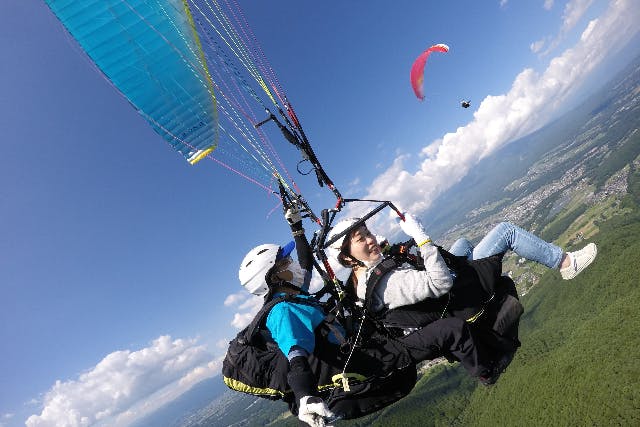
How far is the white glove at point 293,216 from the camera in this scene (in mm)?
3915

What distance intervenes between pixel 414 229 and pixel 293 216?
1.30 meters

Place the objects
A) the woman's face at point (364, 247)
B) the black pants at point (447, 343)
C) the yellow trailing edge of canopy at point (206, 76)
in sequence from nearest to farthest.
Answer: the black pants at point (447, 343), the woman's face at point (364, 247), the yellow trailing edge of canopy at point (206, 76)

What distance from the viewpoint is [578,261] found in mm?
4586

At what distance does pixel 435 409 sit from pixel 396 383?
386 feet

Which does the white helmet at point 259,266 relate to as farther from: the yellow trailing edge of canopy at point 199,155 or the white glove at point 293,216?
the yellow trailing edge of canopy at point 199,155

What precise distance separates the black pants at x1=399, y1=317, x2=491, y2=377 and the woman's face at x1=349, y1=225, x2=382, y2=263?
93 cm

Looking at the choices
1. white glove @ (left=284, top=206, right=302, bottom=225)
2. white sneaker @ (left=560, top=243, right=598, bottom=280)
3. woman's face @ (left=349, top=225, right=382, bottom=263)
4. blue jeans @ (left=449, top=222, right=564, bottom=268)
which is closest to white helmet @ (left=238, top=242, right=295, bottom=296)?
white glove @ (left=284, top=206, right=302, bottom=225)

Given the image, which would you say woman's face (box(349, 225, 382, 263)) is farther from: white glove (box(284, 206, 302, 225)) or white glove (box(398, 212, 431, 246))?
white glove (box(284, 206, 302, 225))

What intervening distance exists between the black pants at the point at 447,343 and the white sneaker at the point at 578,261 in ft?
5.39

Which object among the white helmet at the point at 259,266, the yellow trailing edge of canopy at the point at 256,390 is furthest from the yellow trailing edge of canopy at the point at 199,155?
the yellow trailing edge of canopy at the point at 256,390

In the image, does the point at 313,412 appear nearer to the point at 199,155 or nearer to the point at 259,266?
the point at 259,266

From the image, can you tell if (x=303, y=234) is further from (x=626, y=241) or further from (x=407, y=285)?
(x=626, y=241)

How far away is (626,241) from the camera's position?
97250 mm

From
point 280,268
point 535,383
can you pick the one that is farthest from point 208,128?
point 535,383
